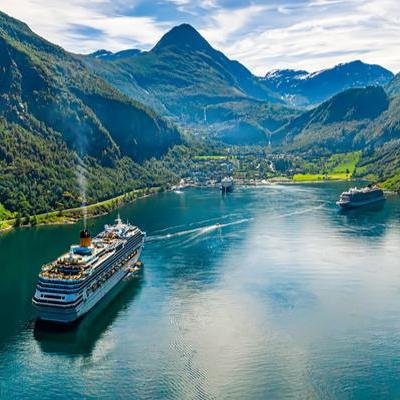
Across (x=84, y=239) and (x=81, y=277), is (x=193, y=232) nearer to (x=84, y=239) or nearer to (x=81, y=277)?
(x=84, y=239)

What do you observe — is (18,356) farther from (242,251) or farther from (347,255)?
(347,255)

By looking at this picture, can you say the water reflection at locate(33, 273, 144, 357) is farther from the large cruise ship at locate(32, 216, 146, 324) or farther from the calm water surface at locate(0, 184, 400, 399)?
the large cruise ship at locate(32, 216, 146, 324)

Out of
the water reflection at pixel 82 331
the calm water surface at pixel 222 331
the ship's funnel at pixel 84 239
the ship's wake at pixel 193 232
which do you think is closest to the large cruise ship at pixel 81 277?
the ship's funnel at pixel 84 239

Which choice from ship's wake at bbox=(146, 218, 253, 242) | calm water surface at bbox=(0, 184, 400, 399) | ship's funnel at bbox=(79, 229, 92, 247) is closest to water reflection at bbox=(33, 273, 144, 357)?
calm water surface at bbox=(0, 184, 400, 399)

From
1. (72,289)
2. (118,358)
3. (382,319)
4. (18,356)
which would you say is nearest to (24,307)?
(72,289)

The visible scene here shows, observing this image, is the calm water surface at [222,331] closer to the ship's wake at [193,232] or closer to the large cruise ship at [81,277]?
the large cruise ship at [81,277]

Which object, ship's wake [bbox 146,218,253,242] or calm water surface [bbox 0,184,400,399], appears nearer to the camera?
calm water surface [bbox 0,184,400,399]

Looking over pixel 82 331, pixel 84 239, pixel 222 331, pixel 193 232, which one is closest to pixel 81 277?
pixel 82 331
